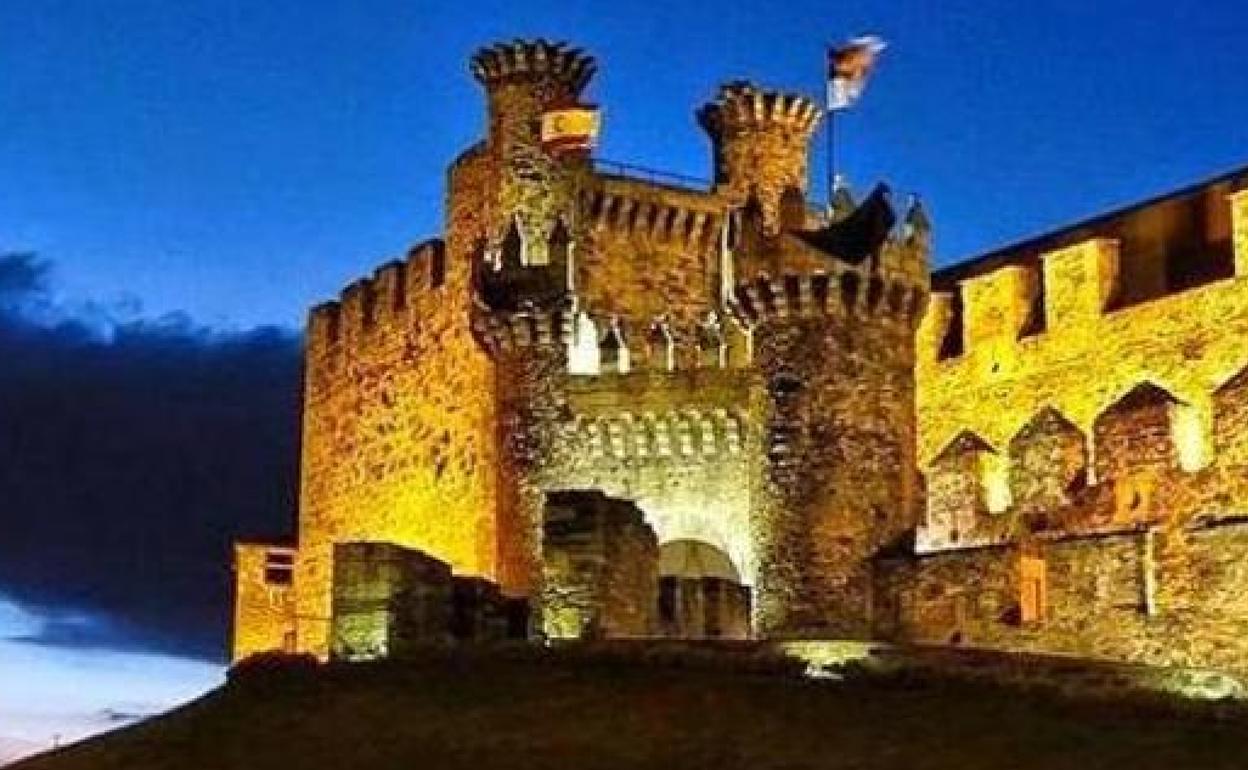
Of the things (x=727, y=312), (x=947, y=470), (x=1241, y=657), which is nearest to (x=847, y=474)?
(x=947, y=470)

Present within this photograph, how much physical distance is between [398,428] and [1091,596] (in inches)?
721

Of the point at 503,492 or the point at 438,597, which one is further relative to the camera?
the point at 503,492

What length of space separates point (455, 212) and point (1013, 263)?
896cm

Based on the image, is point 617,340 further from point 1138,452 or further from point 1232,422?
point 1232,422

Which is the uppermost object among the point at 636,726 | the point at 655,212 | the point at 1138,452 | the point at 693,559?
the point at 655,212

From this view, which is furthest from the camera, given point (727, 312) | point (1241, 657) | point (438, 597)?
point (727, 312)

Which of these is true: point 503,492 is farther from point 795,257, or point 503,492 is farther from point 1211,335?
point 1211,335

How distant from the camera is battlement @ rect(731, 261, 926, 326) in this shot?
34656 millimetres

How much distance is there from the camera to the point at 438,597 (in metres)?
31.6

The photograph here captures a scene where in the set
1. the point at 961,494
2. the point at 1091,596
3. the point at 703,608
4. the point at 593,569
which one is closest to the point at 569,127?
the point at 703,608

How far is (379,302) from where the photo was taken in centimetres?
4794

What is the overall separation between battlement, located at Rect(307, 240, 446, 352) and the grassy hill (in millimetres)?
17898

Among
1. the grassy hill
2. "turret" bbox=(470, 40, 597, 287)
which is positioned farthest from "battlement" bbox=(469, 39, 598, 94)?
the grassy hill

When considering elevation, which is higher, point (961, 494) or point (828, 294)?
point (828, 294)
